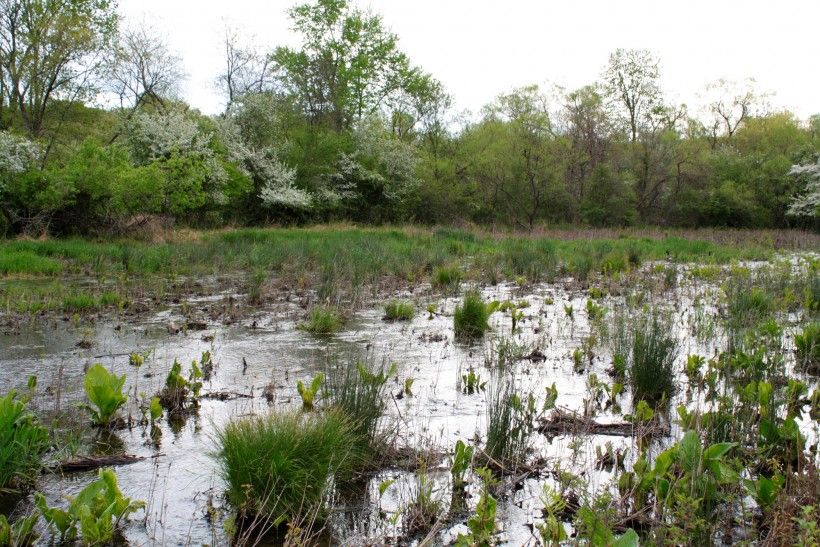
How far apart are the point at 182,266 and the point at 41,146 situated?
10.6 metres

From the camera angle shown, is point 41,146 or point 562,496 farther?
point 41,146

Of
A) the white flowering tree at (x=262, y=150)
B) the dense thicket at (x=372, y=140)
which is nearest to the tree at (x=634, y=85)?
the dense thicket at (x=372, y=140)

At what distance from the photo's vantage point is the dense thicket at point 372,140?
1133 inches

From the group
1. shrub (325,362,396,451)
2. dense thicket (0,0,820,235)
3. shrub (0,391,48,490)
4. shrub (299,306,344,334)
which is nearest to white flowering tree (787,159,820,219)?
dense thicket (0,0,820,235)

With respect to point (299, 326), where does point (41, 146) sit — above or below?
above

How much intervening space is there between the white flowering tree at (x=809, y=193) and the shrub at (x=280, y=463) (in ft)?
91.5

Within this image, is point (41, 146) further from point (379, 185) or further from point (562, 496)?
point (562, 496)

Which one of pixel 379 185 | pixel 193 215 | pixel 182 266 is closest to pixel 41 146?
pixel 193 215

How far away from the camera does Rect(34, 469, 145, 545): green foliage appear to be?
3.31 m

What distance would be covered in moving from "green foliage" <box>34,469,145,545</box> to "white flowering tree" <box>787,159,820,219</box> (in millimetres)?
28837

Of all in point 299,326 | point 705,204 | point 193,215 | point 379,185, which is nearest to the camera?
point 299,326

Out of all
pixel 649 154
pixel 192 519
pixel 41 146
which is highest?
pixel 649 154

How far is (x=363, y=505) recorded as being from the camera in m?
4.01

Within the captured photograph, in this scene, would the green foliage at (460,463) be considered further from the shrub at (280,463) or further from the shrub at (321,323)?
the shrub at (321,323)
